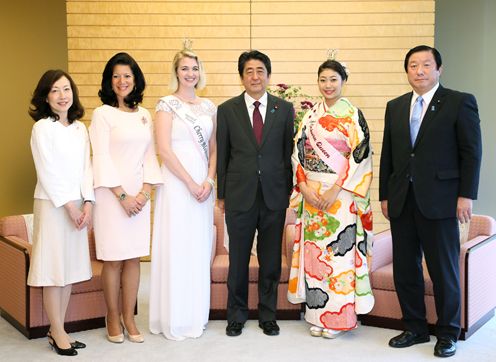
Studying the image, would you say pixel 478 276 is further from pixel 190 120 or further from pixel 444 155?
pixel 190 120

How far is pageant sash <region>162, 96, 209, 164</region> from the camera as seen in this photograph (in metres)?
3.70

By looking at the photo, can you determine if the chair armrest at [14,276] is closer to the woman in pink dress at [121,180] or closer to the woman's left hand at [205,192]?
the woman in pink dress at [121,180]

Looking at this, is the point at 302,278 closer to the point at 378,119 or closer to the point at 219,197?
the point at 219,197

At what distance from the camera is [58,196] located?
10.9 feet

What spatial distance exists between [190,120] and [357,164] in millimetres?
1070

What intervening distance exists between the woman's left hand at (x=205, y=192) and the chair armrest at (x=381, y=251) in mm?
1148

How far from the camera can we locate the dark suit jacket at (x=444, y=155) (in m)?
3.26

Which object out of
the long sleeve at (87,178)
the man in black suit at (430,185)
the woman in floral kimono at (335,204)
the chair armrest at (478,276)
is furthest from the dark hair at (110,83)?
the chair armrest at (478,276)

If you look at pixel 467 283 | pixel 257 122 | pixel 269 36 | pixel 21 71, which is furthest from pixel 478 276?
pixel 21 71

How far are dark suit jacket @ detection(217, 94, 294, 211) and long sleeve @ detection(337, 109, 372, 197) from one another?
0.39 meters

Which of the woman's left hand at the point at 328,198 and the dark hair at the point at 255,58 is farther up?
the dark hair at the point at 255,58

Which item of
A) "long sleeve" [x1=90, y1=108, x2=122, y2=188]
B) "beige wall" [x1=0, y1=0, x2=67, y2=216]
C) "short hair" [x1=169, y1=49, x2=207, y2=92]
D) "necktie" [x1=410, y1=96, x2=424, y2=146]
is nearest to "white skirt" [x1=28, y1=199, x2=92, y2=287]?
"long sleeve" [x1=90, y1=108, x2=122, y2=188]

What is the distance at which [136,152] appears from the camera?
3586mm

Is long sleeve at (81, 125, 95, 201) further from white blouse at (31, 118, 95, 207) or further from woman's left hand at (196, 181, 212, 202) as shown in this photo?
woman's left hand at (196, 181, 212, 202)
